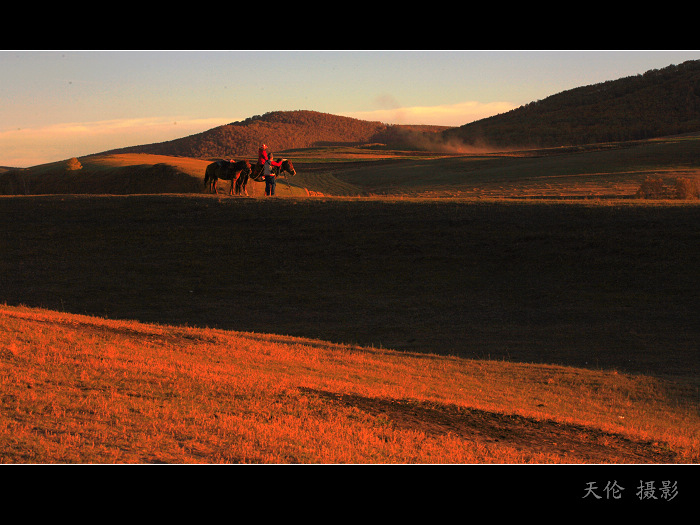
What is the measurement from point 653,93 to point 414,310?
489 ft

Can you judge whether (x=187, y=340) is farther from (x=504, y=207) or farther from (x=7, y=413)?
(x=504, y=207)

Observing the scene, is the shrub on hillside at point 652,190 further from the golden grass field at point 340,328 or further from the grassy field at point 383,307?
the grassy field at point 383,307

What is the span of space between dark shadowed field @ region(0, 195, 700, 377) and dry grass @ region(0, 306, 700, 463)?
163 inches

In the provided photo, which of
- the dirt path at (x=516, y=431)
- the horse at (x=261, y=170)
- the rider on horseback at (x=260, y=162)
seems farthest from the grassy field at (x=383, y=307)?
the rider on horseback at (x=260, y=162)

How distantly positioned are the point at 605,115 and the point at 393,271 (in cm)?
14022

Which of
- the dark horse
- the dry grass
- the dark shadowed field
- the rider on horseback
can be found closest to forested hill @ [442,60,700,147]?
the dark shadowed field

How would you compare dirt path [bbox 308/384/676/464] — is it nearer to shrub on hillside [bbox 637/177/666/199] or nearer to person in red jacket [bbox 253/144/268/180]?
person in red jacket [bbox 253/144/268/180]

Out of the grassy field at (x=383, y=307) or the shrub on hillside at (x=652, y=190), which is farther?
the shrub on hillside at (x=652, y=190)

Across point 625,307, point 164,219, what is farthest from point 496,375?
point 164,219

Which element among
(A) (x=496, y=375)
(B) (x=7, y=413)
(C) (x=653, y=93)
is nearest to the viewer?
(B) (x=7, y=413)

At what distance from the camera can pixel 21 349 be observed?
45.0 feet

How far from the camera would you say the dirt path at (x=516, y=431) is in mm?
10898

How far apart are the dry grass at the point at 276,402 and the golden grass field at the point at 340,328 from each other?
61 millimetres

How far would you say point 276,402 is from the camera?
1199cm
